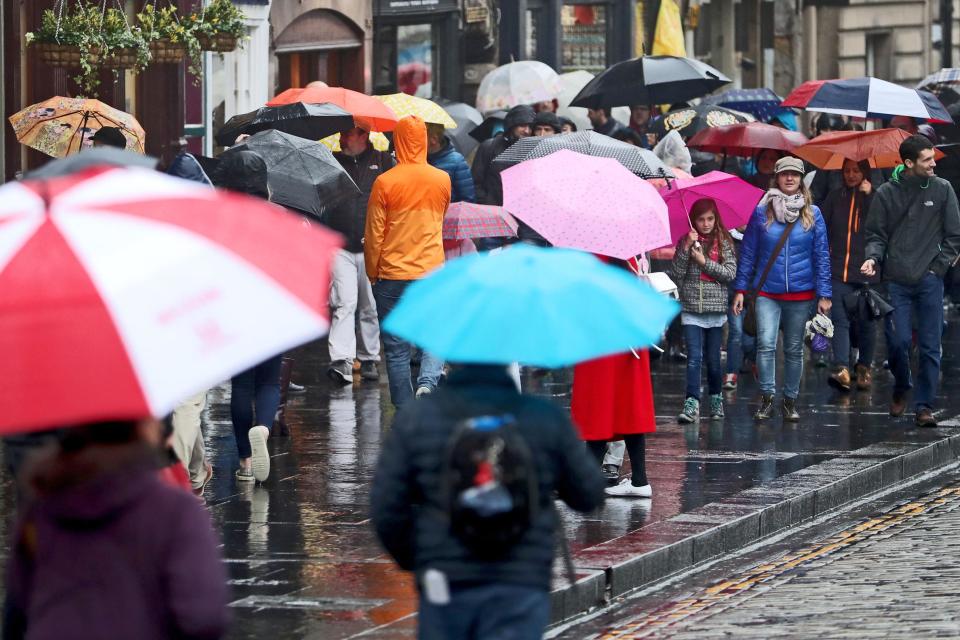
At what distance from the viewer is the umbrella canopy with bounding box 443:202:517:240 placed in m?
13.8

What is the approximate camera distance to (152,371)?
155 inches

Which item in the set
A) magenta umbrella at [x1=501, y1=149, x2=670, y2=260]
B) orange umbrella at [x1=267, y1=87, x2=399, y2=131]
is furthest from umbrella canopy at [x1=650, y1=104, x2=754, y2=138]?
magenta umbrella at [x1=501, y1=149, x2=670, y2=260]

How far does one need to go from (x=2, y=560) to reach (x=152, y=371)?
15.3ft

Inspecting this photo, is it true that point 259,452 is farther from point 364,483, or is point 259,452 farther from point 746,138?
point 746,138

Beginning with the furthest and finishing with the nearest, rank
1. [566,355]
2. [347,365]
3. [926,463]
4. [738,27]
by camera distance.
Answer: [738,27] < [347,365] < [926,463] < [566,355]

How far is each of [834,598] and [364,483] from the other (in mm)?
2927

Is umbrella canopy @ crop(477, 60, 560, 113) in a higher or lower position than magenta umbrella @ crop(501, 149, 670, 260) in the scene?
higher

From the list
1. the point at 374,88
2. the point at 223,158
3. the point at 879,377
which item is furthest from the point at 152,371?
the point at 374,88

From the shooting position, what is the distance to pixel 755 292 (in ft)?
43.9

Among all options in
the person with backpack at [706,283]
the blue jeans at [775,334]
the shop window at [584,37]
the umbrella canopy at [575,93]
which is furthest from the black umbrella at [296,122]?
the shop window at [584,37]

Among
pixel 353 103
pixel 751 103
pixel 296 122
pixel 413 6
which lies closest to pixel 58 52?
pixel 296 122

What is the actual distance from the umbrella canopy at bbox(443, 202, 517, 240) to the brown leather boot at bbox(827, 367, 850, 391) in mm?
2709

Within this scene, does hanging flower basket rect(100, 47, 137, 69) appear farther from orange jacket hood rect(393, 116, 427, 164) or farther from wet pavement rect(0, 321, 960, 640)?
orange jacket hood rect(393, 116, 427, 164)

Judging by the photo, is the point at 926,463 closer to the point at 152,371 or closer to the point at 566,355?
the point at 566,355
